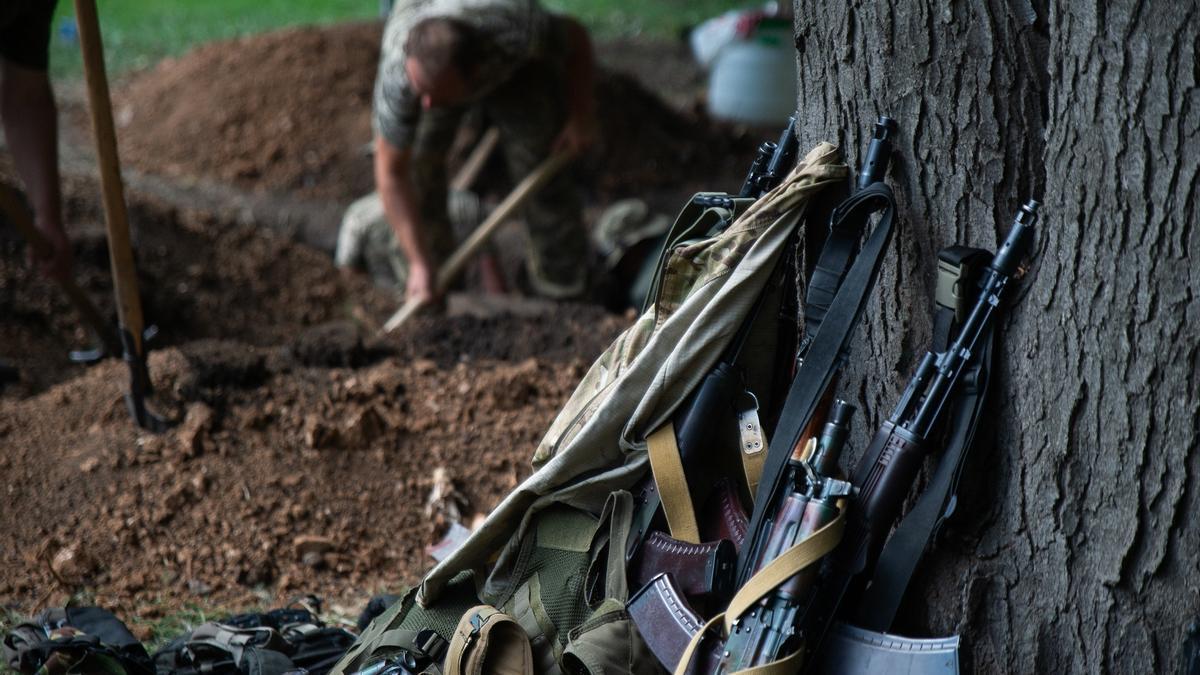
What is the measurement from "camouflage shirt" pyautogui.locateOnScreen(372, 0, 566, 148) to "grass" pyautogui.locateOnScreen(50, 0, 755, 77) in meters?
6.70

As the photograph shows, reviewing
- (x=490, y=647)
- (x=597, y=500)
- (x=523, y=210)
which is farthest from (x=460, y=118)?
(x=490, y=647)

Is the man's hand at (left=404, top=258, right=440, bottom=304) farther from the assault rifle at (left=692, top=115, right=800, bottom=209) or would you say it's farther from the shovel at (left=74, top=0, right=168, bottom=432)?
the assault rifle at (left=692, top=115, right=800, bottom=209)

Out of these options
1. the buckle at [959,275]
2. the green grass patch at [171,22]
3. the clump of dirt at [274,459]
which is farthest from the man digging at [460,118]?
the green grass patch at [171,22]

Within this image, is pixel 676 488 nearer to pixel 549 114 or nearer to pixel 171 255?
pixel 549 114

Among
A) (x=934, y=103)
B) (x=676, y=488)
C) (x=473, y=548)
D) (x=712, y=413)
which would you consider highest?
(x=934, y=103)

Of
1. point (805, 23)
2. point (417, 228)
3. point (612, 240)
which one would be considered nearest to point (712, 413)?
point (805, 23)

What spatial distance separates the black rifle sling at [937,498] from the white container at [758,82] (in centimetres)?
754

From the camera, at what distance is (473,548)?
2.43m

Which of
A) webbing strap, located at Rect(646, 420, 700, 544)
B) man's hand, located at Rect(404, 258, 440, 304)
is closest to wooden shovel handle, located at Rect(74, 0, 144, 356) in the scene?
man's hand, located at Rect(404, 258, 440, 304)

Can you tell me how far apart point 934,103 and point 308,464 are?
241cm

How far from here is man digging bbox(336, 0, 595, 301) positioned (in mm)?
4941

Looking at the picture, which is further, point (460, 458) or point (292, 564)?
point (460, 458)

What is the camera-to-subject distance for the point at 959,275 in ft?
6.43

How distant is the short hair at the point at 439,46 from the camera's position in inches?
185
